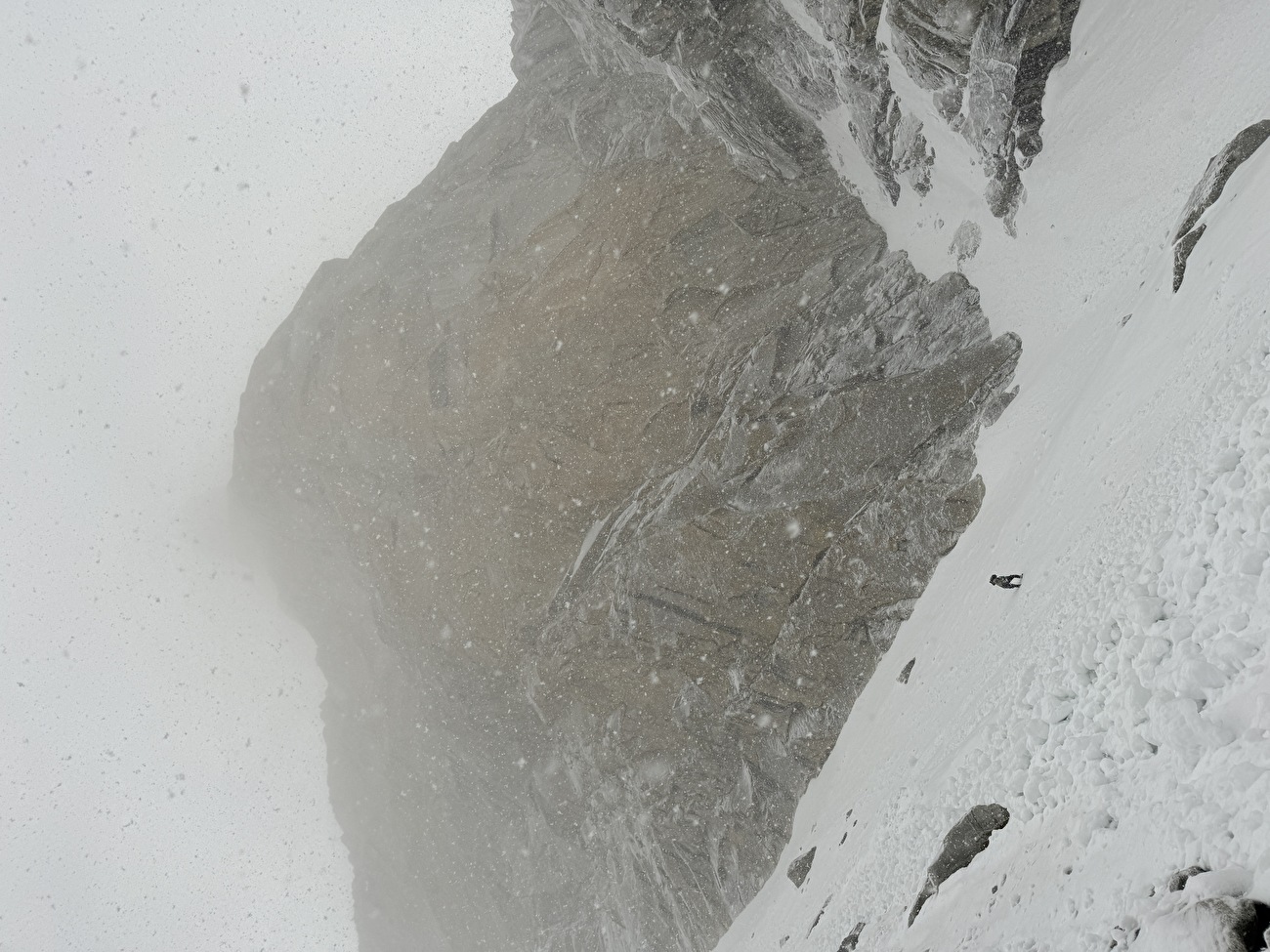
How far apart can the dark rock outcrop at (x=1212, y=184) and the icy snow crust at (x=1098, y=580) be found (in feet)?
1.32

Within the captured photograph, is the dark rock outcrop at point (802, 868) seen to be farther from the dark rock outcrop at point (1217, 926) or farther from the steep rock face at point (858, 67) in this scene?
the steep rock face at point (858, 67)

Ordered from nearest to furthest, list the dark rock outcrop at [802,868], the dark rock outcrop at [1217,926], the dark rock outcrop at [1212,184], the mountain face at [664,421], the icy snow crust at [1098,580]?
the dark rock outcrop at [1217,926] < the icy snow crust at [1098,580] < the dark rock outcrop at [1212,184] < the dark rock outcrop at [802,868] < the mountain face at [664,421]

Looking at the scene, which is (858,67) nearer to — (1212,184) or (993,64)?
(993,64)

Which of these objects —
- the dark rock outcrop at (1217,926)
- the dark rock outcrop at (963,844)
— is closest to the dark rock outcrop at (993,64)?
the dark rock outcrop at (963,844)

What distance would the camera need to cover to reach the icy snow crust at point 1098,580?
6324mm

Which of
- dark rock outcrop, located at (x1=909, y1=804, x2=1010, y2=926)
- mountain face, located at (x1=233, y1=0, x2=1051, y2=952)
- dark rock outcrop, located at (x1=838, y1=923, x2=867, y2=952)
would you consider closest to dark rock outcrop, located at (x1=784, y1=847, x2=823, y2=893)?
mountain face, located at (x1=233, y1=0, x2=1051, y2=952)

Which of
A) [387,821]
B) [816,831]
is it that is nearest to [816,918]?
[816,831]

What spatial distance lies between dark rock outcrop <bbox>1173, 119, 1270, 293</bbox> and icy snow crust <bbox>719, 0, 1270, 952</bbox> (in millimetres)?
402

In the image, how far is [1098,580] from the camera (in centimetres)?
900

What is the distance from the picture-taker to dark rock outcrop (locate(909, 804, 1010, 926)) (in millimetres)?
8633

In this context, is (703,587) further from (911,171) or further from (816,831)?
(911,171)

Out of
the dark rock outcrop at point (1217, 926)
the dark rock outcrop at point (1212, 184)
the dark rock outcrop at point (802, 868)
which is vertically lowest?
the dark rock outcrop at point (802, 868)

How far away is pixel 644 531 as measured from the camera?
18266 mm

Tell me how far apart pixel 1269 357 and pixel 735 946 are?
15555mm
